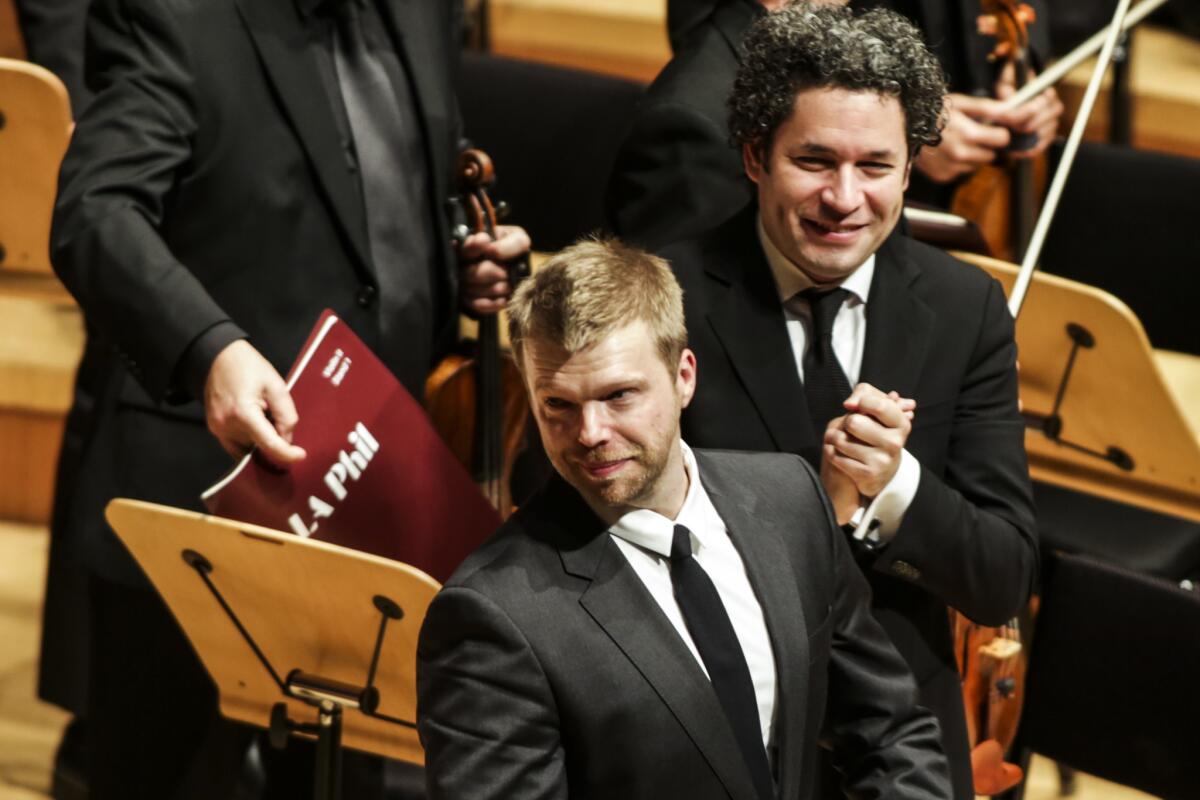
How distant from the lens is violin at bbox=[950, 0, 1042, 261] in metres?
3.11

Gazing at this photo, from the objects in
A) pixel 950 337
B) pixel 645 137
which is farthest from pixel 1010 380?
pixel 645 137

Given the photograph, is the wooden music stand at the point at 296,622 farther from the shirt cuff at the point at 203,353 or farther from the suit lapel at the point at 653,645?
the suit lapel at the point at 653,645

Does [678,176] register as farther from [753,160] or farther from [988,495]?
[988,495]

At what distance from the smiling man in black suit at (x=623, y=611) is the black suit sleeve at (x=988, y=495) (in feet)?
0.82

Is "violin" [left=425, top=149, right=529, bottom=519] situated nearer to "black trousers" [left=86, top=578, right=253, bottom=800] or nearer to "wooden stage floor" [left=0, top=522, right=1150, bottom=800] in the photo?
"black trousers" [left=86, top=578, right=253, bottom=800]

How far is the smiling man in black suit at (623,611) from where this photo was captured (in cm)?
168

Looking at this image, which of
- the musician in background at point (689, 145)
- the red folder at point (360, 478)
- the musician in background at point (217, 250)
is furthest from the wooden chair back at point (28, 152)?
the musician in background at point (689, 145)

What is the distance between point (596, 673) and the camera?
5.59 feet

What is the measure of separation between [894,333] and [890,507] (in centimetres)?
21

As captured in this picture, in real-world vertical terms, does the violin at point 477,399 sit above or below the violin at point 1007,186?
below

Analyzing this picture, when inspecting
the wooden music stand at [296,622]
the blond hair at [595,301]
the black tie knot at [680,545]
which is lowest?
the wooden music stand at [296,622]

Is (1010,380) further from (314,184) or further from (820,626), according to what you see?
(314,184)

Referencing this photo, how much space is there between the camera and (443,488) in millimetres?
2369

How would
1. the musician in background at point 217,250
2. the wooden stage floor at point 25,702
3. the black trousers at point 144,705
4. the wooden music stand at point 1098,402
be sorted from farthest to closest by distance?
the wooden stage floor at point 25,702, the wooden music stand at point 1098,402, the black trousers at point 144,705, the musician in background at point 217,250
